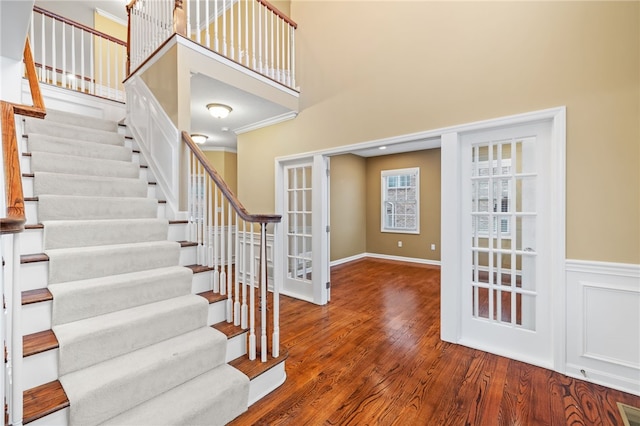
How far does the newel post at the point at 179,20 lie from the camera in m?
2.76

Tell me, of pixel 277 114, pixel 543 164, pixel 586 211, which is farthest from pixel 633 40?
pixel 277 114

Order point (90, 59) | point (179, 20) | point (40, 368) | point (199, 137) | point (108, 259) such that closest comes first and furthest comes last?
point (40, 368) → point (108, 259) → point (179, 20) → point (90, 59) → point (199, 137)

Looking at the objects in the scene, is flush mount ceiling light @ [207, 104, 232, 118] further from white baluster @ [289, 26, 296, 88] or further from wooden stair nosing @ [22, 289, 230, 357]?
wooden stair nosing @ [22, 289, 230, 357]

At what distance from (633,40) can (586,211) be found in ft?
4.00

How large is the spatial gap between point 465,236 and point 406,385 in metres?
1.46

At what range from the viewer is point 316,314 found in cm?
353

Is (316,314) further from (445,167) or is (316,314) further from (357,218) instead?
(357,218)

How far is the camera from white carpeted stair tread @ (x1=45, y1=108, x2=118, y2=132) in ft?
10.8

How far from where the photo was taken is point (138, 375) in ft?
5.18

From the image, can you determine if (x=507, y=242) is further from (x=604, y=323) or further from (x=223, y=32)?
(x=223, y=32)

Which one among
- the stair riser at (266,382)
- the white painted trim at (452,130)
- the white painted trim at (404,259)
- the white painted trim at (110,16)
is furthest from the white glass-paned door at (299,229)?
the white painted trim at (110,16)

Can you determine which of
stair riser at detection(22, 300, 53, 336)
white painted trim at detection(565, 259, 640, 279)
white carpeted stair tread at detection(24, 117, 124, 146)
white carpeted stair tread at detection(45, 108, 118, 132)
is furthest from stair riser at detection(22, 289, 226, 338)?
white painted trim at detection(565, 259, 640, 279)

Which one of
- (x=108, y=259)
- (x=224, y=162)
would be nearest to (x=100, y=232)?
(x=108, y=259)

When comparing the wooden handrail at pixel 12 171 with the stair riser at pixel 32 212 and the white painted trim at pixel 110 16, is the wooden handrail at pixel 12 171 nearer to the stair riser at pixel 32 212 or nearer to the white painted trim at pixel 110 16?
the stair riser at pixel 32 212
